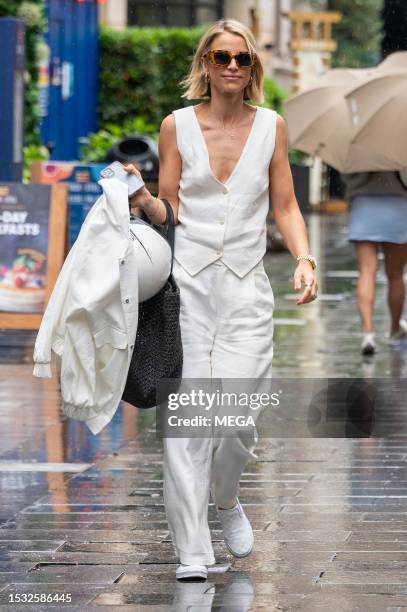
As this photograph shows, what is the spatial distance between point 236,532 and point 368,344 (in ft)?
19.5

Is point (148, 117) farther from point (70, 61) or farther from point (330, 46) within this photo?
point (330, 46)

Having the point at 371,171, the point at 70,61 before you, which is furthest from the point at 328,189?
the point at 371,171

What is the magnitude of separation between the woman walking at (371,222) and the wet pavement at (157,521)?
8.72ft

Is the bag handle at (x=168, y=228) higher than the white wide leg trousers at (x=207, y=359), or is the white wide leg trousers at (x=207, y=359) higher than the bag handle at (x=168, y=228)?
the bag handle at (x=168, y=228)

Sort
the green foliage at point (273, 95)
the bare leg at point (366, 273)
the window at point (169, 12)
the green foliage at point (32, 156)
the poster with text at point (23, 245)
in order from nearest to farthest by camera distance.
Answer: the bare leg at point (366, 273) < the poster with text at point (23, 245) < the green foliage at point (32, 156) < the green foliage at point (273, 95) < the window at point (169, 12)

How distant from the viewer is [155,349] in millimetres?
5273

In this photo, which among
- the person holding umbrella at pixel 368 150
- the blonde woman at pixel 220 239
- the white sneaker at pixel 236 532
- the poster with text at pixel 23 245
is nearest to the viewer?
the blonde woman at pixel 220 239

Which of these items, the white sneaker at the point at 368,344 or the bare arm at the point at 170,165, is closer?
the bare arm at the point at 170,165

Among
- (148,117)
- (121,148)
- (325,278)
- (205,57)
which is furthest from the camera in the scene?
(148,117)

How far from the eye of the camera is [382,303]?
15.2m

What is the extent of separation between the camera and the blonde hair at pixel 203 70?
551 centimetres

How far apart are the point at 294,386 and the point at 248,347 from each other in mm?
4544

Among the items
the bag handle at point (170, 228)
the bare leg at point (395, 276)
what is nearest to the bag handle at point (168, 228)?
the bag handle at point (170, 228)

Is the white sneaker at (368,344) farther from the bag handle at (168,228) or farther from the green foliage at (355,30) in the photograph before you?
the green foliage at (355,30)
